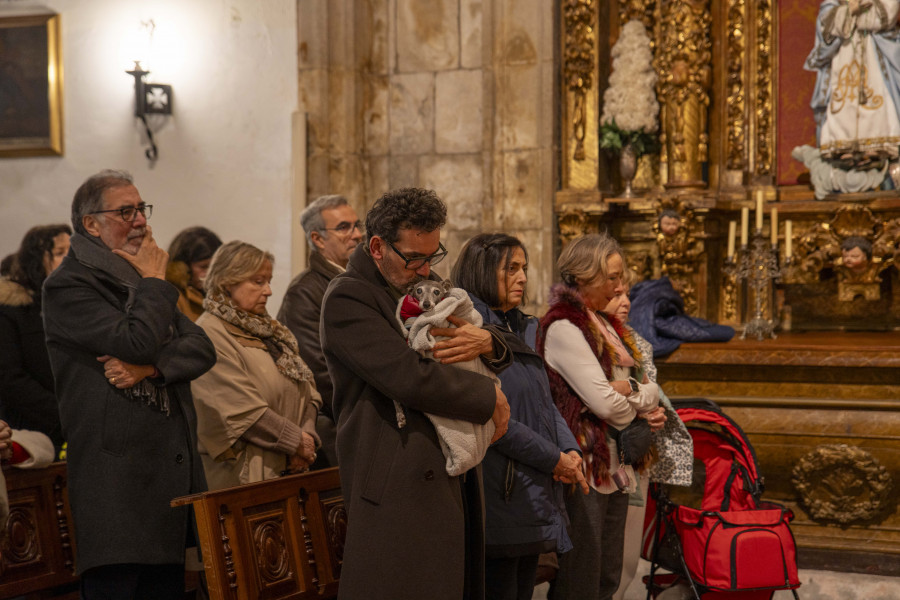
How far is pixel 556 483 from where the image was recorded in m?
3.56

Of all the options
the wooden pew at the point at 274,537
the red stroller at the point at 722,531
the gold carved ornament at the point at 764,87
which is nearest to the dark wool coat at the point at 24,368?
the wooden pew at the point at 274,537

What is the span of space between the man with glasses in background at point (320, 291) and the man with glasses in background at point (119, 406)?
869 millimetres

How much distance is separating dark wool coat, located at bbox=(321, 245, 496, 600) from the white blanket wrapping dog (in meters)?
0.03

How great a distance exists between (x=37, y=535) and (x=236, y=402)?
0.78 metres

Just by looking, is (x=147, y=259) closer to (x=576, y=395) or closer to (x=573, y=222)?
(x=576, y=395)

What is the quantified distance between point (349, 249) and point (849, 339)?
286 centimetres

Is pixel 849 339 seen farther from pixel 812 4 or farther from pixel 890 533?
pixel 812 4

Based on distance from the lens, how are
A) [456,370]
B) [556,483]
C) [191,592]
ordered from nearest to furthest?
1. [456,370]
2. [556,483]
3. [191,592]

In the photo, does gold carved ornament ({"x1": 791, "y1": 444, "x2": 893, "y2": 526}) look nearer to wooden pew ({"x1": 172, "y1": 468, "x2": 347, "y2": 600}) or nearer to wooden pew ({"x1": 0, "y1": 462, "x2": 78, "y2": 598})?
wooden pew ({"x1": 172, "y1": 468, "x2": 347, "y2": 600})

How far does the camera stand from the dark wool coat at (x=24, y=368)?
168 inches

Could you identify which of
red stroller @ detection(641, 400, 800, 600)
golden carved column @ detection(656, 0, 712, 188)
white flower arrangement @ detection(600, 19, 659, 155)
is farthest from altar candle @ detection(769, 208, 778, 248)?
red stroller @ detection(641, 400, 800, 600)

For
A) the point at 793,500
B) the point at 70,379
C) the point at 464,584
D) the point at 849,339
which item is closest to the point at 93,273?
the point at 70,379

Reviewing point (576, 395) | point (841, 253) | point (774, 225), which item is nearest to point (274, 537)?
point (576, 395)

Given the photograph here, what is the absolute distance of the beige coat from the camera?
3.74m
